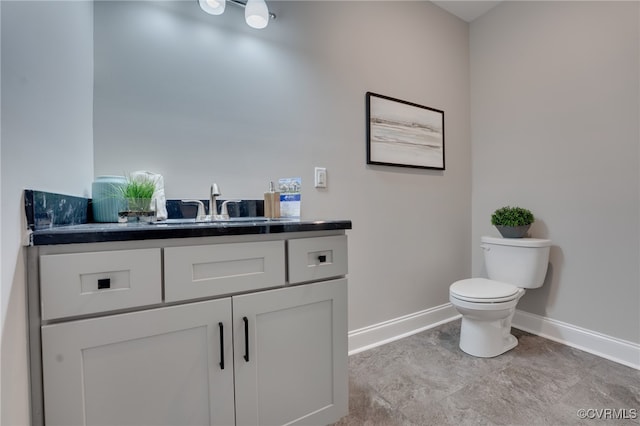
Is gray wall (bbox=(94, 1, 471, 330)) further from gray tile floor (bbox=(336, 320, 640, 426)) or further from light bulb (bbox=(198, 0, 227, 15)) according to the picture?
gray tile floor (bbox=(336, 320, 640, 426))

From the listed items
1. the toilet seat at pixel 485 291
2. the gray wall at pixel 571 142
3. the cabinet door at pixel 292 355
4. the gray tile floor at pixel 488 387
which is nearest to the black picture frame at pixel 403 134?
the gray wall at pixel 571 142

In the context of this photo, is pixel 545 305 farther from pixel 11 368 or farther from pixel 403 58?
pixel 11 368

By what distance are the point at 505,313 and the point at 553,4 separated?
2070 mm

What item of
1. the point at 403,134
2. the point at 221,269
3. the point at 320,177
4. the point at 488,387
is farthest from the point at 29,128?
the point at 488,387

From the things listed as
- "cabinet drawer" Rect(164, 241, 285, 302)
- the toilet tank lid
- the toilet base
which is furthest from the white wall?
the toilet tank lid

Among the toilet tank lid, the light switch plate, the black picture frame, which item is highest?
the black picture frame

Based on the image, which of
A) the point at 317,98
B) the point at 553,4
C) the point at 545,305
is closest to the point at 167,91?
the point at 317,98

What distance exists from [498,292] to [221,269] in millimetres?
1595

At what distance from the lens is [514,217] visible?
2.01m

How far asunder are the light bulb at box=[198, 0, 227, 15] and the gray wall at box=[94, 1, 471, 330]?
8 centimetres

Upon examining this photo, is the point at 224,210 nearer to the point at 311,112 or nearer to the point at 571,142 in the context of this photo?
the point at 311,112

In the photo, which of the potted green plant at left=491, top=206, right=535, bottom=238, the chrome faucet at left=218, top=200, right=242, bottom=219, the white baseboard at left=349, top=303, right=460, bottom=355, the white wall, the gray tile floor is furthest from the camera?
the potted green plant at left=491, top=206, right=535, bottom=238

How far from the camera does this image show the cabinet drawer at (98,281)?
2.38 feet

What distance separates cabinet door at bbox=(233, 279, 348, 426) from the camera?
0.97 metres
